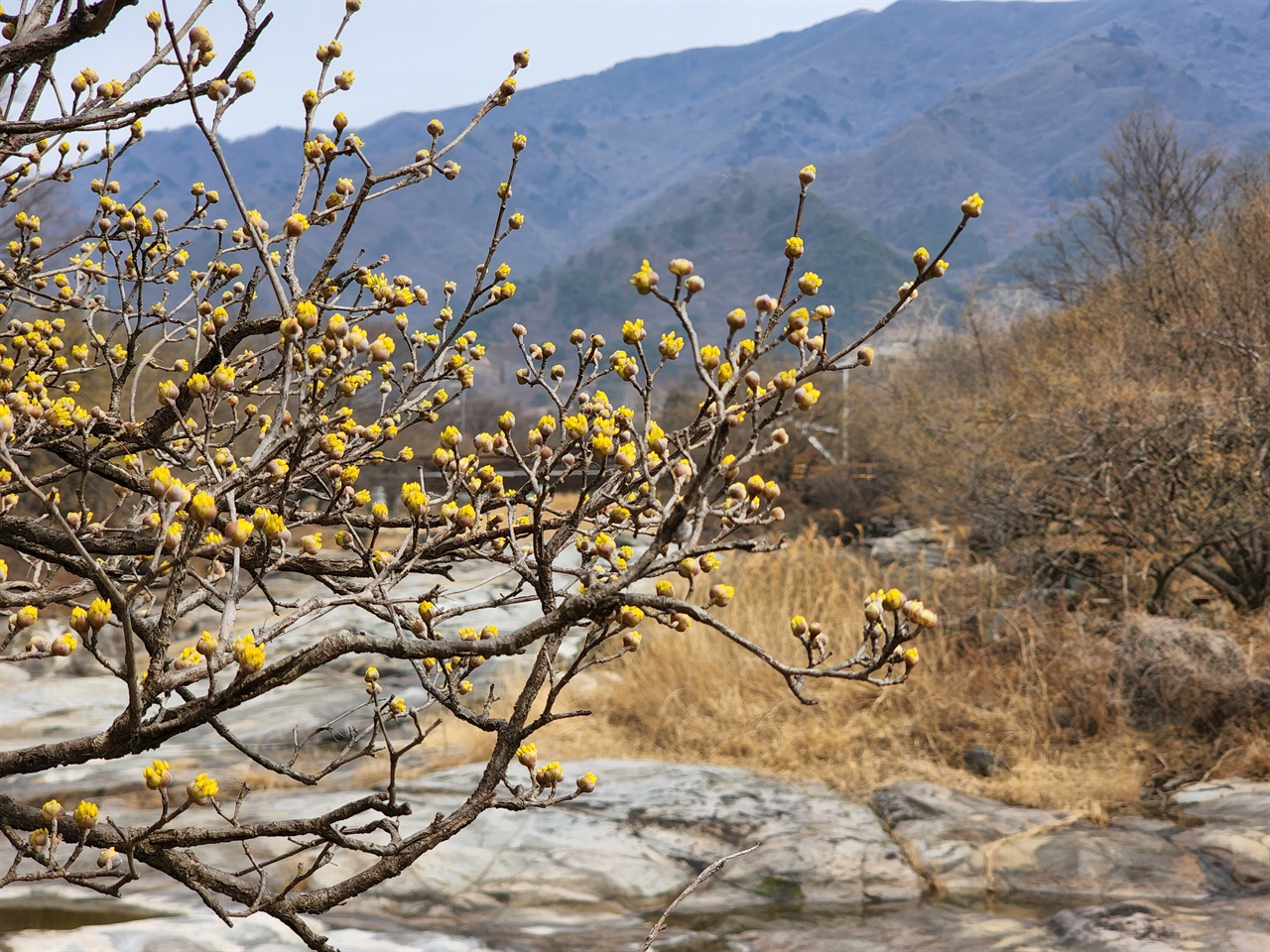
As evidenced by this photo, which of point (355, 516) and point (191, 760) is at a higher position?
point (355, 516)

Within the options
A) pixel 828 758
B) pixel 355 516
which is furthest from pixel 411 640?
pixel 828 758

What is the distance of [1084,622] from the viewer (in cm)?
777

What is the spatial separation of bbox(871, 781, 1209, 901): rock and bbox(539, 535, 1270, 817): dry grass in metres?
0.35

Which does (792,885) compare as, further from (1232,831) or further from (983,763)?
(1232,831)

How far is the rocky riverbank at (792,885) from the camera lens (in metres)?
4.93

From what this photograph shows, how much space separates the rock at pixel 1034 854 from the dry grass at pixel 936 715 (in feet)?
1.16

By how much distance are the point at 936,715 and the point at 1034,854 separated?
5.67 ft

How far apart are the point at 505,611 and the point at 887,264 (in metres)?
111

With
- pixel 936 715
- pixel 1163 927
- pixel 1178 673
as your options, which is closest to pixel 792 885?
pixel 1163 927

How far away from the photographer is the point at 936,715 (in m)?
7.33

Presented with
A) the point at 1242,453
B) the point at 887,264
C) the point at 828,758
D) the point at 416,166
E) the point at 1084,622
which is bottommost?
the point at 828,758

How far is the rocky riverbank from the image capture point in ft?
16.2

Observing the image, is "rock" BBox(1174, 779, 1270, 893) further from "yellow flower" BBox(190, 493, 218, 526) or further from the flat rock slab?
"yellow flower" BBox(190, 493, 218, 526)

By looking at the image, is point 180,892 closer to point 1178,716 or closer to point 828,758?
point 828,758
